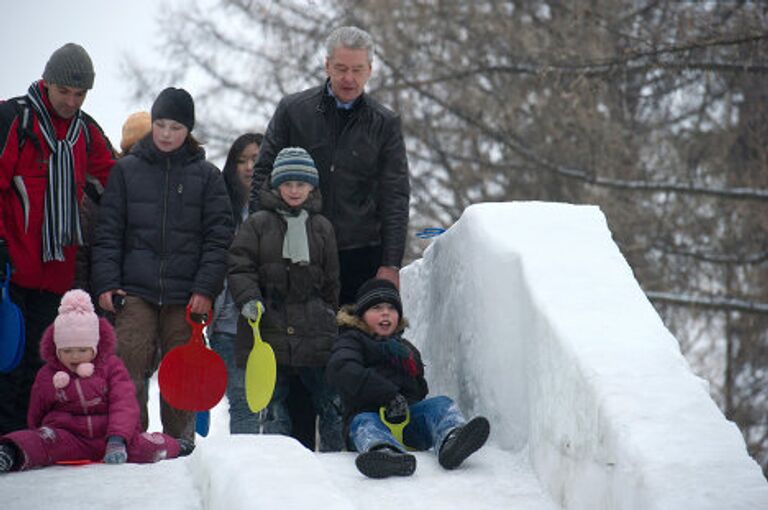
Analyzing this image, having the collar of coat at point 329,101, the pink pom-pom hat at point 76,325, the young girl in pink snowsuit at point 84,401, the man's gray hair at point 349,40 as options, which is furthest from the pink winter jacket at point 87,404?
the man's gray hair at point 349,40

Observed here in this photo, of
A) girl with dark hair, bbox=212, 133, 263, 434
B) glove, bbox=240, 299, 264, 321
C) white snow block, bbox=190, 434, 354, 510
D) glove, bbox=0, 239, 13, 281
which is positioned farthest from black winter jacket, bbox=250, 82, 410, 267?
white snow block, bbox=190, 434, 354, 510

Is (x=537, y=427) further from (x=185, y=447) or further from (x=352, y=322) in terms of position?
(x=185, y=447)

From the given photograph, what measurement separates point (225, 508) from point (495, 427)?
4.99ft

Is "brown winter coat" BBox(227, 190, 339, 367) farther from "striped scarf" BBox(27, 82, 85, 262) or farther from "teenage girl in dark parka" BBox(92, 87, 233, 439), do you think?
"striped scarf" BBox(27, 82, 85, 262)

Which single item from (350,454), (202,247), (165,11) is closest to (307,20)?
(165,11)

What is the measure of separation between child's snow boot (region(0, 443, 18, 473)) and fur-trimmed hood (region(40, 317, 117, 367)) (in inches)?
21.0

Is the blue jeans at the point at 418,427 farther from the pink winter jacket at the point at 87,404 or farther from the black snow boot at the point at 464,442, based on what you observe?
the pink winter jacket at the point at 87,404

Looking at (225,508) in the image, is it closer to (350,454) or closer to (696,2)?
(350,454)

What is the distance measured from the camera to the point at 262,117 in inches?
734

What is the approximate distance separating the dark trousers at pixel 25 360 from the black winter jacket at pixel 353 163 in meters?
1.02

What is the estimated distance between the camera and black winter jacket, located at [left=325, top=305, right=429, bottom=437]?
222 inches

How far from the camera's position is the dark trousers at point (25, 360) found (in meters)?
6.09

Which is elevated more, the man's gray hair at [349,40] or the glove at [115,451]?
the man's gray hair at [349,40]

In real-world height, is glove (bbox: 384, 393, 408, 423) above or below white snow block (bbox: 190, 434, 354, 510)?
above
